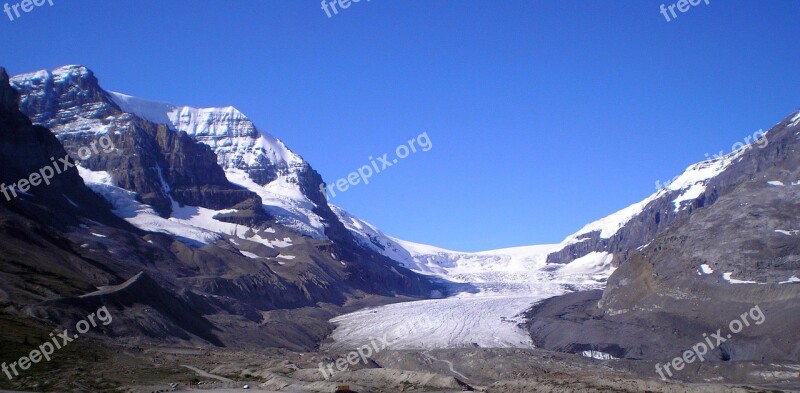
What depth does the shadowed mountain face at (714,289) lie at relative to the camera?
280ft

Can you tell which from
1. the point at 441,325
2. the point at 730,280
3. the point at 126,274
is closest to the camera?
the point at 730,280

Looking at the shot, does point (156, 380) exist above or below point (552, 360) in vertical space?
above

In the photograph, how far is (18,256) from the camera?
8269cm

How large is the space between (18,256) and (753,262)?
91.3 m

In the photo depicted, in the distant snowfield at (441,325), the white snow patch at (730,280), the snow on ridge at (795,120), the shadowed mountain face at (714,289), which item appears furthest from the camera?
the snow on ridge at (795,120)

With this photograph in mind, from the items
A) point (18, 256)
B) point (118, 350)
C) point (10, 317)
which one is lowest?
point (118, 350)

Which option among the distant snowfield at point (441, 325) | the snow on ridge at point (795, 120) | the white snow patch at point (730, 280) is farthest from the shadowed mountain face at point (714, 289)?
the snow on ridge at point (795, 120)

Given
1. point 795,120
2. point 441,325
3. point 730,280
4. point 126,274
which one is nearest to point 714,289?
point 730,280

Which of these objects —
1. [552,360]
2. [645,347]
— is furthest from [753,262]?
[552,360]

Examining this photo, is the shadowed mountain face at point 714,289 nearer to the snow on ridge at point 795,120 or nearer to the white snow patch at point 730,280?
the white snow patch at point 730,280

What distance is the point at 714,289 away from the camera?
332 ft

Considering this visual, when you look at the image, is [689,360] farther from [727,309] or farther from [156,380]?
[156,380]

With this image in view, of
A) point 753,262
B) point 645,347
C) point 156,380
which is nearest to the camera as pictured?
point 156,380

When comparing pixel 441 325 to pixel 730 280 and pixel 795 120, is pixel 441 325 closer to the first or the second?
pixel 730 280
